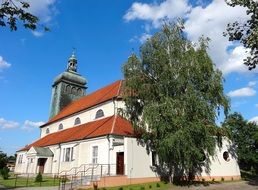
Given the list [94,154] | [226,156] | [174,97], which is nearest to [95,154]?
[94,154]

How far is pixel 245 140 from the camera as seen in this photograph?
35906 millimetres

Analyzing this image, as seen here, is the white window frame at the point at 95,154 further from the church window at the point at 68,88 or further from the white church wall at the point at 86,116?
the church window at the point at 68,88

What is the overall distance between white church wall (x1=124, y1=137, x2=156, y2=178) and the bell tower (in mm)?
25693

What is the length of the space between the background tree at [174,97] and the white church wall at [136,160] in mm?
929

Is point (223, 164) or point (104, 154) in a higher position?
point (104, 154)

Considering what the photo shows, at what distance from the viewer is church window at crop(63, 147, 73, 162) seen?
2905cm

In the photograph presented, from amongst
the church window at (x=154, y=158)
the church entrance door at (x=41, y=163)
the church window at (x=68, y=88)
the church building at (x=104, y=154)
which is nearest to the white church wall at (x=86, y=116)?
the church building at (x=104, y=154)

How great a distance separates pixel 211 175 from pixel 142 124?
→ 10272 mm

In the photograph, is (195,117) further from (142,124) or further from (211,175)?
(211,175)

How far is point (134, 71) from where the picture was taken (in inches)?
906

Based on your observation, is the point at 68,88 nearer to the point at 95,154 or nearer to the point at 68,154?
the point at 68,154

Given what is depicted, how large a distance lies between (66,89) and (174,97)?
3001cm

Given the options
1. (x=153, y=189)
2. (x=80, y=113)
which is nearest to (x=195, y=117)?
(x=153, y=189)

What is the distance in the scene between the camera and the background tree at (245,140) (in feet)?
114
